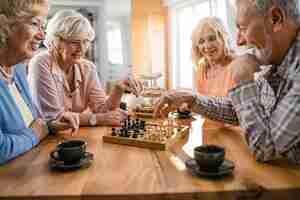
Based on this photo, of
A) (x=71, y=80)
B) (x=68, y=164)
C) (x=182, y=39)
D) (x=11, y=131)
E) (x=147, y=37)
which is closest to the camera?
(x=68, y=164)

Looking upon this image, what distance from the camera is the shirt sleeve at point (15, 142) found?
3.70ft

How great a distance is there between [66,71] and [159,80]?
2991mm

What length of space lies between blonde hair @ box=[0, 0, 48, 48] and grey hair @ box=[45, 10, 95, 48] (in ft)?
2.09

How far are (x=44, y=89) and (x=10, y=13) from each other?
0.62 m

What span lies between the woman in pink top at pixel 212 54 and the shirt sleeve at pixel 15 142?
4.91 ft

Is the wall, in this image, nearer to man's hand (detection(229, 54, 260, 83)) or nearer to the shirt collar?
man's hand (detection(229, 54, 260, 83))

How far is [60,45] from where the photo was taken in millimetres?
1988

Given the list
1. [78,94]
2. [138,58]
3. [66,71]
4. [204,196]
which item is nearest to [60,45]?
[66,71]

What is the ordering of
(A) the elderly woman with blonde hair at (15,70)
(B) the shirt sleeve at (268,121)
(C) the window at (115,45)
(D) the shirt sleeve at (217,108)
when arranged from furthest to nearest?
(C) the window at (115,45) < (D) the shirt sleeve at (217,108) < (A) the elderly woman with blonde hair at (15,70) < (B) the shirt sleeve at (268,121)

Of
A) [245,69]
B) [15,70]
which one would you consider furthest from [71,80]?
[245,69]

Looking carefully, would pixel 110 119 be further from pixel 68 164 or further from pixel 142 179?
pixel 142 179

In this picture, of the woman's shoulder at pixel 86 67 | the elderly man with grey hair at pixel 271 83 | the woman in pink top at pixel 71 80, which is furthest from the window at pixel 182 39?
the elderly man with grey hair at pixel 271 83

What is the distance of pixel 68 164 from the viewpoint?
41.4 inches

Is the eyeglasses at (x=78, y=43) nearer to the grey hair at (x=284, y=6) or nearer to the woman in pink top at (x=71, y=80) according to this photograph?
the woman in pink top at (x=71, y=80)
